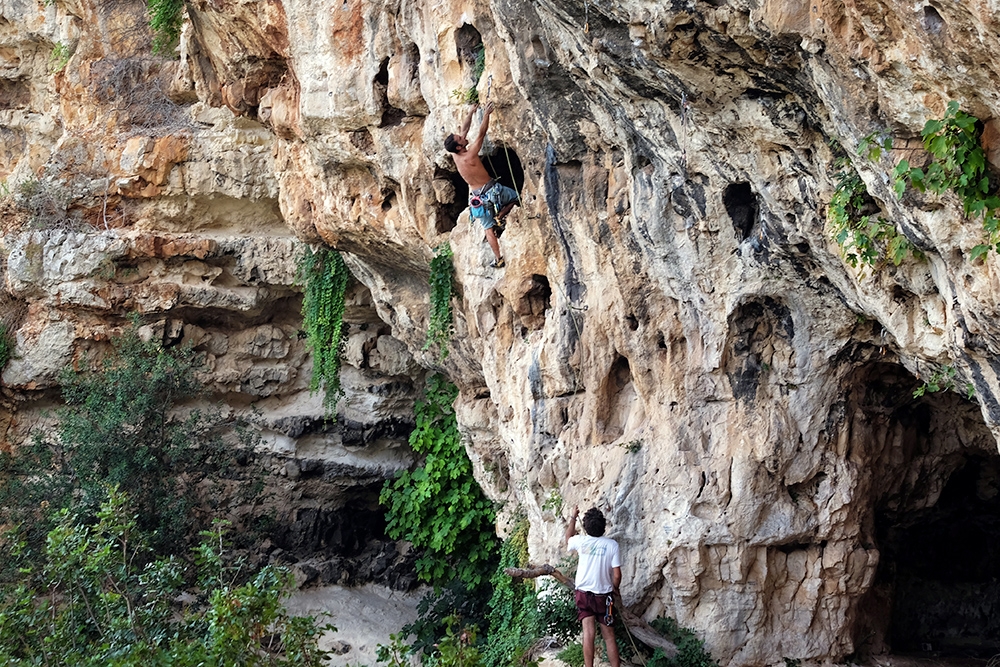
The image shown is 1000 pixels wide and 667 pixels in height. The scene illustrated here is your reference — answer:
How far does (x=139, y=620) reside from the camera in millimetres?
6566

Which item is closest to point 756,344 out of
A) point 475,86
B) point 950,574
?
point 475,86

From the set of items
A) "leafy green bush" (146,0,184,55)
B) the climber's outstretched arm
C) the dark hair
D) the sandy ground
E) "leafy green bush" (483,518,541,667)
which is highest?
"leafy green bush" (146,0,184,55)

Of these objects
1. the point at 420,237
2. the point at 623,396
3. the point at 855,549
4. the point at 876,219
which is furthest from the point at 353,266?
the point at 876,219

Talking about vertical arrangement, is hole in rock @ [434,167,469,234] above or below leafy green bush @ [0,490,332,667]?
above

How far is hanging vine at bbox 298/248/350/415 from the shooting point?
1287 centimetres

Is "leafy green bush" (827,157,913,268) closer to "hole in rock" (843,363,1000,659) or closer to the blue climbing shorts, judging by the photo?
"hole in rock" (843,363,1000,659)

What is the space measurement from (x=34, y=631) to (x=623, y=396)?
16.4 feet

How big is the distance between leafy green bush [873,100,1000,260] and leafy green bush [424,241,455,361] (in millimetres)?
5988

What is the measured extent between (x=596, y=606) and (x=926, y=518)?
14.4 feet

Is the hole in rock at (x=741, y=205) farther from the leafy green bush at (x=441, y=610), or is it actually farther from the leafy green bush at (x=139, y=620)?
the leafy green bush at (x=441, y=610)

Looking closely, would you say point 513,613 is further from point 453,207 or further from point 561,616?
point 453,207

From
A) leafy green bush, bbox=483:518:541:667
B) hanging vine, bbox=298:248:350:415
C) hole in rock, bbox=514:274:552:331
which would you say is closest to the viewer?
leafy green bush, bbox=483:518:541:667

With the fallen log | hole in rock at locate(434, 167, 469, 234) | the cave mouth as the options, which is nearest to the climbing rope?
hole in rock at locate(434, 167, 469, 234)

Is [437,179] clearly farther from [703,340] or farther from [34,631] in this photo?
[34,631]
